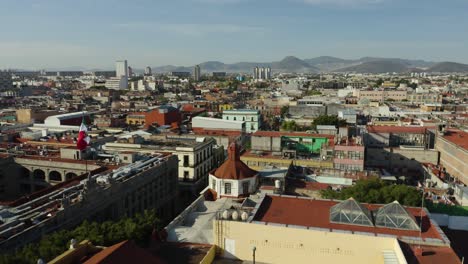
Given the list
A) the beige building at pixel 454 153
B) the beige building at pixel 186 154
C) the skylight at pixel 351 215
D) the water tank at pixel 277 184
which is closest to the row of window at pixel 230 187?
the water tank at pixel 277 184

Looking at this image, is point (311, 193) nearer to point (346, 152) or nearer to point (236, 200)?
point (236, 200)

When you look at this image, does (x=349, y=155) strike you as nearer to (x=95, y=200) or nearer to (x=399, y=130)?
(x=399, y=130)

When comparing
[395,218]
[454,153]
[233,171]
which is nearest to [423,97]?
[454,153]

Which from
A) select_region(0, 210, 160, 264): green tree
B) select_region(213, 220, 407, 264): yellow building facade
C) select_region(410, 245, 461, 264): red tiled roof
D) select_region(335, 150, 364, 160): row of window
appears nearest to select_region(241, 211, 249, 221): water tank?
select_region(213, 220, 407, 264): yellow building facade

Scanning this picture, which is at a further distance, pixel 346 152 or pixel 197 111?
pixel 197 111

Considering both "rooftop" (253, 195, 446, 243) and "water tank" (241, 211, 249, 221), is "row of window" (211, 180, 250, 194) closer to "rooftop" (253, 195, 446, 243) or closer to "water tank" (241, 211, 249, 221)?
"rooftop" (253, 195, 446, 243)

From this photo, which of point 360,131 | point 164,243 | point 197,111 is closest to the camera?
point 164,243

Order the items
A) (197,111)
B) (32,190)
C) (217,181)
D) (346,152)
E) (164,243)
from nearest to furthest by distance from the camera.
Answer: (164,243)
(217,181)
(32,190)
(346,152)
(197,111)

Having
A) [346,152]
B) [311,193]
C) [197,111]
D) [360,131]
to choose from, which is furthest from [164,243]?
[197,111]
